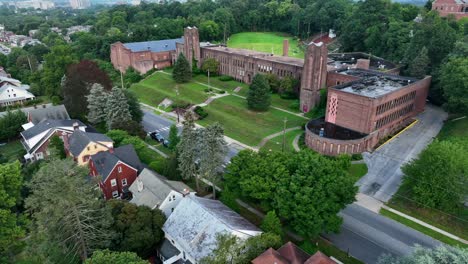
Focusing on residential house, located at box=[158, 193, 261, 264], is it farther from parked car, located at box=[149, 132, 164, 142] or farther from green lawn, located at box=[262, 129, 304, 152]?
parked car, located at box=[149, 132, 164, 142]

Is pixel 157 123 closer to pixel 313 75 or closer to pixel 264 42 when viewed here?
pixel 313 75

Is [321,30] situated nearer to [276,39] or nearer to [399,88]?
[276,39]

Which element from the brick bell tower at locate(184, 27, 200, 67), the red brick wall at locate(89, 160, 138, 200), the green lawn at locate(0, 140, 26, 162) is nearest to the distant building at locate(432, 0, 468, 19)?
the brick bell tower at locate(184, 27, 200, 67)

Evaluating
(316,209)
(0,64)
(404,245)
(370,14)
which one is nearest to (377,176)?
(404,245)

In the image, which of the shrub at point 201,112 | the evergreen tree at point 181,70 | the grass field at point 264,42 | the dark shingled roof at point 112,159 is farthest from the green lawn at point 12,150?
the grass field at point 264,42

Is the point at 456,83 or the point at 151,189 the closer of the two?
the point at 151,189

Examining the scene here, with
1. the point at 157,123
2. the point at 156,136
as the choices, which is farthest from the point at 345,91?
the point at 157,123

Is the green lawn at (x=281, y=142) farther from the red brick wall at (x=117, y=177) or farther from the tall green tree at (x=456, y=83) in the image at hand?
the tall green tree at (x=456, y=83)
